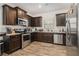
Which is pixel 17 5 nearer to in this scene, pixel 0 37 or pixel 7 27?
pixel 7 27

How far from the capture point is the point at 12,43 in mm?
1977

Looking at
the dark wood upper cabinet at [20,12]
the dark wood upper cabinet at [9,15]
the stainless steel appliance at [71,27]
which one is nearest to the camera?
the stainless steel appliance at [71,27]

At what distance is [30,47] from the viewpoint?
1983 mm

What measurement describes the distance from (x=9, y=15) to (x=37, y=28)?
0.59 metres

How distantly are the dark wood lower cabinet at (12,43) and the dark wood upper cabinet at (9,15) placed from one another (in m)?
0.28

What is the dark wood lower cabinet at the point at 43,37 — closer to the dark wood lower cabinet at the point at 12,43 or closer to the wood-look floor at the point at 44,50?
the wood-look floor at the point at 44,50

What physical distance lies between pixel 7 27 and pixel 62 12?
3.45ft

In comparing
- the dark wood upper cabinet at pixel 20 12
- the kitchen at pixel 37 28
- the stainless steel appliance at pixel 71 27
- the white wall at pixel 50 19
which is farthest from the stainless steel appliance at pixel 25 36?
the stainless steel appliance at pixel 71 27

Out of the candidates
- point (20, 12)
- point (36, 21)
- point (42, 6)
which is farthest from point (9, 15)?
point (42, 6)

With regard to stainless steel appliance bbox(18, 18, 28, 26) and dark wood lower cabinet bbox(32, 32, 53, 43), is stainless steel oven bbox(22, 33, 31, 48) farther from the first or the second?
stainless steel appliance bbox(18, 18, 28, 26)

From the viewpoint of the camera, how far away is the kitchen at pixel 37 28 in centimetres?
183

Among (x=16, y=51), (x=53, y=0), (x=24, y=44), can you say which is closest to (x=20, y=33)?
(x=24, y=44)

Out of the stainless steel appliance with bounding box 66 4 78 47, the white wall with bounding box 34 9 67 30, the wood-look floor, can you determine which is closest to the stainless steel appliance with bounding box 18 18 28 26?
the white wall with bounding box 34 9 67 30

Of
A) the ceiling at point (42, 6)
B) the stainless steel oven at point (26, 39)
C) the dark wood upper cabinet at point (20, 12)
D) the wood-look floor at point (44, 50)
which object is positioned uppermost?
the ceiling at point (42, 6)
